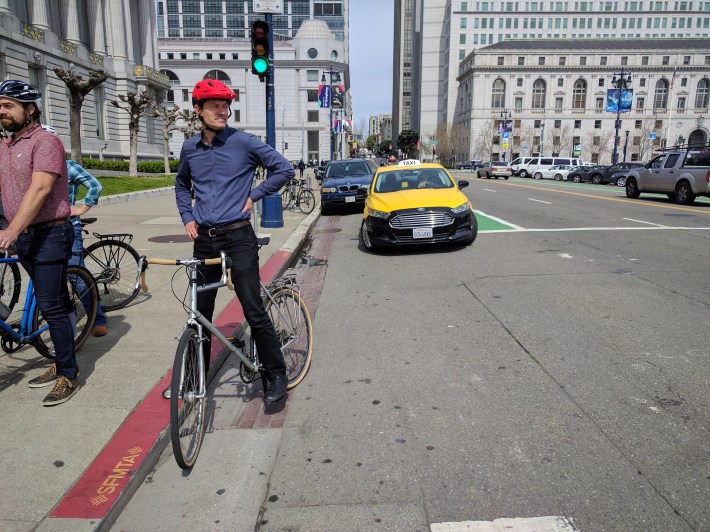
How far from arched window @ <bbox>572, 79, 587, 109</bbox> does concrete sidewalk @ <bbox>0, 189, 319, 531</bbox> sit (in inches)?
4886

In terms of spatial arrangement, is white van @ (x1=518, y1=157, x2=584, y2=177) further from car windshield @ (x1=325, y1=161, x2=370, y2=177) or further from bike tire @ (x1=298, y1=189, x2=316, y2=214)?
bike tire @ (x1=298, y1=189, x2=316, y2=214)

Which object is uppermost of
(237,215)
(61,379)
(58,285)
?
(237,215)

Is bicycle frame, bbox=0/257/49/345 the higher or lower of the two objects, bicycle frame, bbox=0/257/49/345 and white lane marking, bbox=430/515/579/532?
the higher

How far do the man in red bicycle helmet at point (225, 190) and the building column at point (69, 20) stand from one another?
145 feet

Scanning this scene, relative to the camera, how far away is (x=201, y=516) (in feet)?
8.87

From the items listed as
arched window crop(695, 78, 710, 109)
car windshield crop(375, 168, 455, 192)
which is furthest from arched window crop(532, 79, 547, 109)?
car windshield crop(375, 168, 455, 192)

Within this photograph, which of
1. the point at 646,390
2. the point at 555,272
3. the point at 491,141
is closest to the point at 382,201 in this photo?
the point at 555,272

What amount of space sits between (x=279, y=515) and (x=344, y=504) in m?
0.34

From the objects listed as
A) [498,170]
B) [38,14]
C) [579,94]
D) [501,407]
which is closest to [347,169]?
[501,407]

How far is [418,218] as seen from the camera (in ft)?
31.2

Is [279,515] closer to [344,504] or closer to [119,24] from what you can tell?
[344,504]

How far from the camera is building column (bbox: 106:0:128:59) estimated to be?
145 feet

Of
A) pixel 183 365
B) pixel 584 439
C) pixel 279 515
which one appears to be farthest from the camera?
pixel 584 439

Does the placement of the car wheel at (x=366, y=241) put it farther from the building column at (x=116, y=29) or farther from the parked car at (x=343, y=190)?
the building column at (x=116, y=29)
